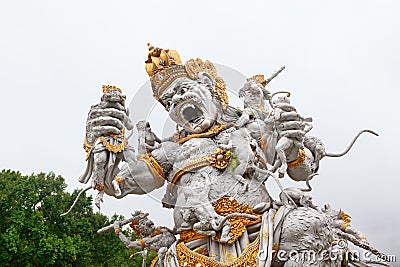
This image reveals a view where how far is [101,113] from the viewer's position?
5.31 m

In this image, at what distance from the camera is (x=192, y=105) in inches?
227

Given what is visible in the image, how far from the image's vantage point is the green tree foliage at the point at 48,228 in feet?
46.2

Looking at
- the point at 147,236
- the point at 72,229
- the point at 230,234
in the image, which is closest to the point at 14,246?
the point at 72,229

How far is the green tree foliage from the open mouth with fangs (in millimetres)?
9110

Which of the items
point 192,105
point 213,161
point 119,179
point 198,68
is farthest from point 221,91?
point 119,179

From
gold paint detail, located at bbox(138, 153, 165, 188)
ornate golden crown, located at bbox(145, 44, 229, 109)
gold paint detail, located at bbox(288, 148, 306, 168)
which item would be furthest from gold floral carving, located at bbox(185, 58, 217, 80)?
gold paint detail, located at bbox(288, 148, 306, 168)

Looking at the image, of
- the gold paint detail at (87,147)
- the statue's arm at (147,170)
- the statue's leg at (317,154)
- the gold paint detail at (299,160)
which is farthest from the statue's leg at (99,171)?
the statue's leg at (317,154)

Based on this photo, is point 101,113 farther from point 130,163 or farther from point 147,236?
point 147,236

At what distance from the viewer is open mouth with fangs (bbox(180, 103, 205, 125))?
5789 millimetres

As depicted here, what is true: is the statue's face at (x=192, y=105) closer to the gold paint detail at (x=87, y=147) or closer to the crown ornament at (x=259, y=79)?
the crown ornament at (x=259, y=79)

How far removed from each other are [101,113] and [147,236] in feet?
4.33

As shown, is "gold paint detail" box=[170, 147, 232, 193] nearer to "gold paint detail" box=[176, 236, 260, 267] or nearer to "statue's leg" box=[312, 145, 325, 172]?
"gold paint detail" box=[176, 236, 260, 267]

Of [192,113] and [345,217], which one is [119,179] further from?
[345,217]

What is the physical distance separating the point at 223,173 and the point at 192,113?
0.81 meters
